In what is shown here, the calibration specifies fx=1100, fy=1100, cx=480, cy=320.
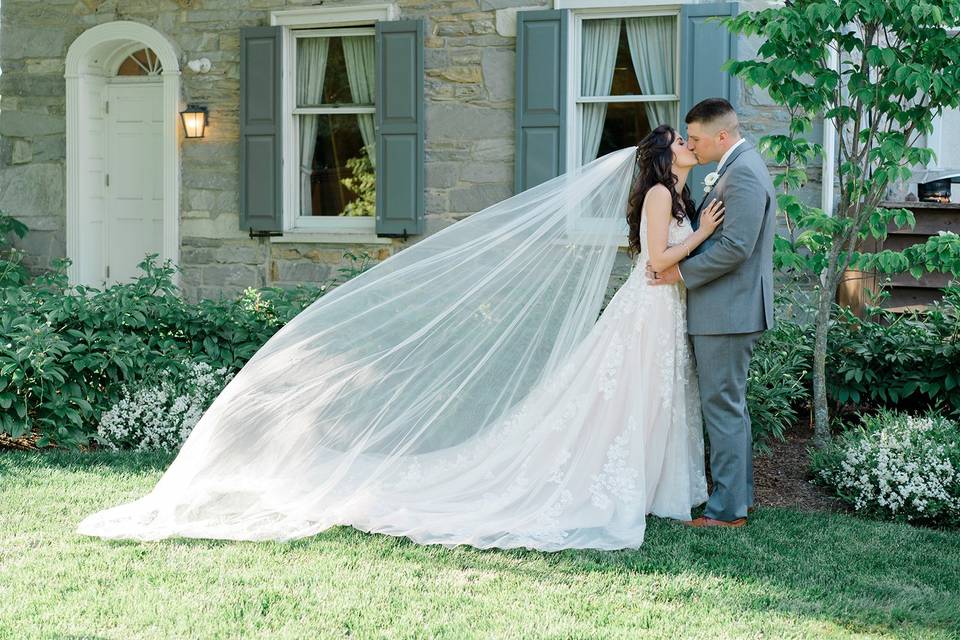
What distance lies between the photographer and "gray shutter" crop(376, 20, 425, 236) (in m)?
8.62

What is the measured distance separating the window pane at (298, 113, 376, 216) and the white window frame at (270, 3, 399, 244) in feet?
0.24

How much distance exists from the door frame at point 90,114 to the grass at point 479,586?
5.14 meters

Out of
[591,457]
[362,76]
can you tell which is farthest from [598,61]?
[591,457]

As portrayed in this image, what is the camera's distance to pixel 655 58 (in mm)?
8281

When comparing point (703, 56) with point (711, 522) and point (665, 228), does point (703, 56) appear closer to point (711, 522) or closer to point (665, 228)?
point (665, 228)

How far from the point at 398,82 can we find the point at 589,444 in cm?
485

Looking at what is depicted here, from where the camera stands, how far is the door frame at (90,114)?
9.31m

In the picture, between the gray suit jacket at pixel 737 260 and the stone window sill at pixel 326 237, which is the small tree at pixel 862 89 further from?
the stone window sill at pixel 326 237

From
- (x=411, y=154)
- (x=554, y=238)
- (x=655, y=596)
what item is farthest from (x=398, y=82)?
(x=655, y=596)

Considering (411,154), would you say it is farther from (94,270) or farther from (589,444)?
(589,444)

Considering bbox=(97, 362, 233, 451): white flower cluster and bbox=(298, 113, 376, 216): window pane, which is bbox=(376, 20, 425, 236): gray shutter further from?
bbox=(97, 362, 233, 451): white flower cluster

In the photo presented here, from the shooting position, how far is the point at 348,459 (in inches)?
179

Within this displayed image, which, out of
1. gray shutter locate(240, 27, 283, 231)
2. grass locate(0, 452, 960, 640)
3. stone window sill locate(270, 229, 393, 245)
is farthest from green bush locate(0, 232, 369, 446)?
gray shutter locate(240, 27, 283, 231)

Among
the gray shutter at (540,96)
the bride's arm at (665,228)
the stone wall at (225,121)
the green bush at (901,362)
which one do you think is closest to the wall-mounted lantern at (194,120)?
the stone wall at (225,121)
